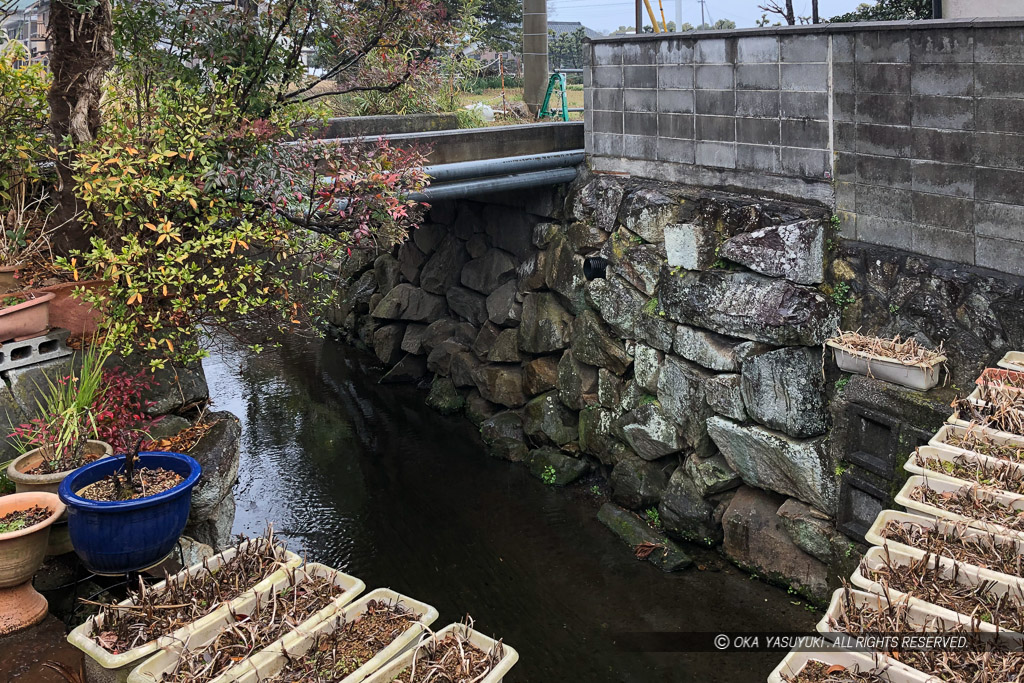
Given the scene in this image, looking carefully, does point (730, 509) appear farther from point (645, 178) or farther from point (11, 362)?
point (11, 362)

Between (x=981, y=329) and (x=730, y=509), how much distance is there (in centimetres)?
229

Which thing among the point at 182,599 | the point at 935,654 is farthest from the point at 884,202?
the point at 182,599

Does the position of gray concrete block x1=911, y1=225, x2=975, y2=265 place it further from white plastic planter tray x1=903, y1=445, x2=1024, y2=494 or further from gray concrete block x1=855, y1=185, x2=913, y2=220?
white plastic planter tray x1=903, y1=445, x2=1024, y2=494

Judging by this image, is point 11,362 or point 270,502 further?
point 270,502

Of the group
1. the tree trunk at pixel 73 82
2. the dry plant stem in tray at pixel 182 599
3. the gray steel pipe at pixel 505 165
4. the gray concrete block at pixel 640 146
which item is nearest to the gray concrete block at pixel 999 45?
the gray concrete block at pixel 640 146

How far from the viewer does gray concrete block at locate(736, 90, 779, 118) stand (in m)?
6.69

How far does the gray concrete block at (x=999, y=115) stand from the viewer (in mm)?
5180

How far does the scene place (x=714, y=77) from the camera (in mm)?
7133

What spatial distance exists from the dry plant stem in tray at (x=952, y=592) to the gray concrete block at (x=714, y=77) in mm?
4943

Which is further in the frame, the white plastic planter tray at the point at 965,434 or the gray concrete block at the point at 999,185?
the gray concrete block at the point at 999,185

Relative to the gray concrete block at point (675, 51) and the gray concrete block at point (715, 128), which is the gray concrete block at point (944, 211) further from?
the gray concrete block at point (675, 51)

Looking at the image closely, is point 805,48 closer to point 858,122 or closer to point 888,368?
point 858,122

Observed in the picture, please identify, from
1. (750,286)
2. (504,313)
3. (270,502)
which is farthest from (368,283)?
(750,286)

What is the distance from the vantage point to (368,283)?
12.1 metres
